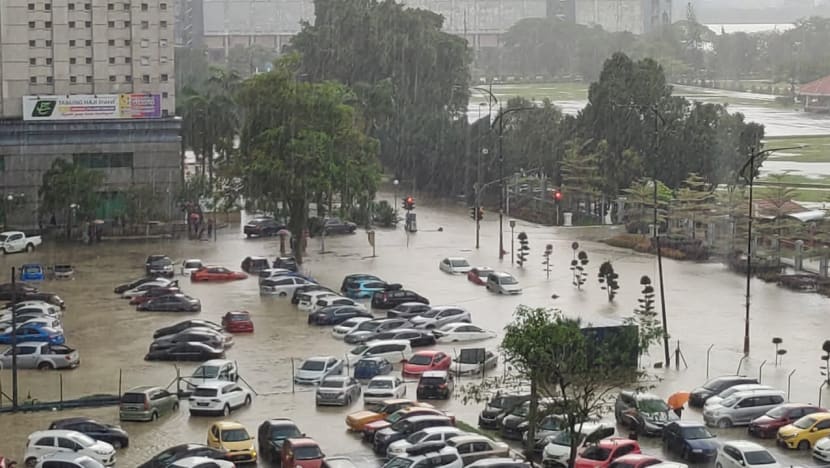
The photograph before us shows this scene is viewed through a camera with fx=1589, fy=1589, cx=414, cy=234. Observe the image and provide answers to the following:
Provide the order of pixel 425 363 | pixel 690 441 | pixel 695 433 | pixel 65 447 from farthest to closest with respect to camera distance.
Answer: pixel 425 363, pixel 695 433, pixel 690 441, pixel 65 447

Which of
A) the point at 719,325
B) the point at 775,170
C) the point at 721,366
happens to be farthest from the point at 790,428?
the point at 775,170

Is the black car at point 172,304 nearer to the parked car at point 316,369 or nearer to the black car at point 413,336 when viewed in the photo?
the black car at point 413,336

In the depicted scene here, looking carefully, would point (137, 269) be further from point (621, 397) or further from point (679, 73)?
point (679, 73)

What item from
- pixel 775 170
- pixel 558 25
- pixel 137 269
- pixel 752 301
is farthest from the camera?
pixel 558 25

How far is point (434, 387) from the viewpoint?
20750 mm

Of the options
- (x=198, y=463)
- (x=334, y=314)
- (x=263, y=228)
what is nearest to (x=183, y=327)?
(x=334, y=314)

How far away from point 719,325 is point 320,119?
11911 millimetres

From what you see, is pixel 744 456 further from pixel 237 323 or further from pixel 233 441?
pixel 237 323

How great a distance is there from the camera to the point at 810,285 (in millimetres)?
30359

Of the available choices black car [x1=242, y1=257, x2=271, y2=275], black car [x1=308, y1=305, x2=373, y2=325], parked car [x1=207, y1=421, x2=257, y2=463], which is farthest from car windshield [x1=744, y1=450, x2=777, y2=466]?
black car [x1=242, y1=257, x2=271, y2=275]

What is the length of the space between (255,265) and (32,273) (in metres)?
4.51

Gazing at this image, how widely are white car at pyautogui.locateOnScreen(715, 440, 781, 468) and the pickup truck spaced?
2238 centimetres

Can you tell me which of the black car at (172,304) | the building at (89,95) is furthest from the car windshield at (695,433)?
the building at (89,95)

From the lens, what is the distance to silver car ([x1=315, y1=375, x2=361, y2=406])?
20.4 m
